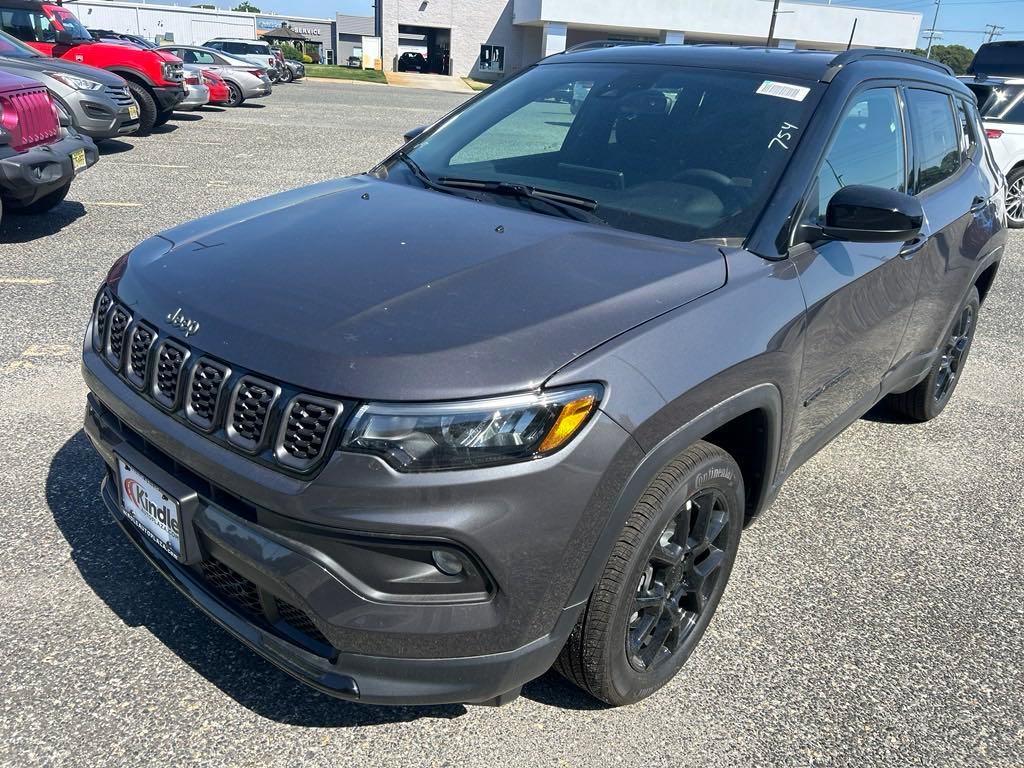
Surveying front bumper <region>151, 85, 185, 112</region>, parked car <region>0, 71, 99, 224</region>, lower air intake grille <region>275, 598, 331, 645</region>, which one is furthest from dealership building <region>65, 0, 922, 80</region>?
lower air intake grille <region>275, 598, 331, 645</region>

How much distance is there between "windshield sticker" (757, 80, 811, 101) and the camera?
2.86 m

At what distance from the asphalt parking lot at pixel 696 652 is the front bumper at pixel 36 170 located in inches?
100.0

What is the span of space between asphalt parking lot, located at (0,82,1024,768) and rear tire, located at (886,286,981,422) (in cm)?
17

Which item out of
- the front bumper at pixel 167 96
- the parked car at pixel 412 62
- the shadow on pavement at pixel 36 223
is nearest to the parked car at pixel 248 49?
the front bumper at pixel 167 96

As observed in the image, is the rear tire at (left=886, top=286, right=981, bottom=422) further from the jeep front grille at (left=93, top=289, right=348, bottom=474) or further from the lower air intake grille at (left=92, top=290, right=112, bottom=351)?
the lower air intake grille at (left=92, top=290, right=112, bottom=351)

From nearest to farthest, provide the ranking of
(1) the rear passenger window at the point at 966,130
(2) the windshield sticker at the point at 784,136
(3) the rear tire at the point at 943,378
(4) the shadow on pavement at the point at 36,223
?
(2) the windshield sticker at the point at 784,136 < (1) the rear passenger window at the point at 966,130 < (3) the rear tire at the point at 943,378 < (4) the shadow on pavement at the point at 36,223

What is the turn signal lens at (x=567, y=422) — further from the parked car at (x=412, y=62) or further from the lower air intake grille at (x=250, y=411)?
the parked car at (x=412, y=62)

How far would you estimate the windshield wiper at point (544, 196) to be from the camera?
275 cm

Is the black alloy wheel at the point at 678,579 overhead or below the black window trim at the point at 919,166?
below

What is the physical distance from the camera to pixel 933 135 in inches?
146

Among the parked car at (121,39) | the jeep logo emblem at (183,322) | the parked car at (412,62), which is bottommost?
the parked car at (412,62)

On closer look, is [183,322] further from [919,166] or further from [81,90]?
[81,90]

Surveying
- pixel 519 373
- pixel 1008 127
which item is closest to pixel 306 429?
pixel 519 373

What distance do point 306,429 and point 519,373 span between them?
49cm
